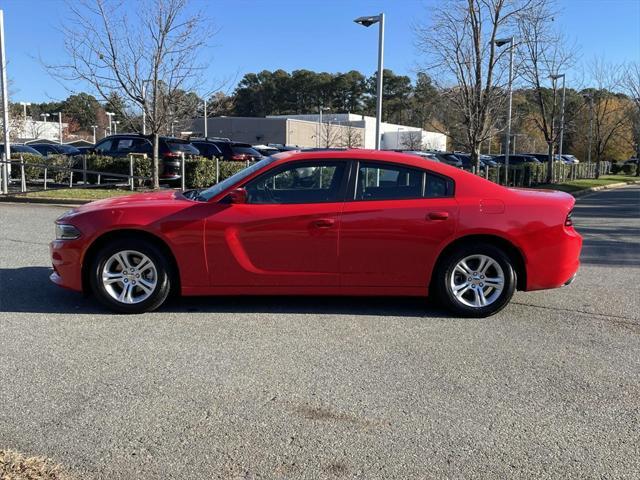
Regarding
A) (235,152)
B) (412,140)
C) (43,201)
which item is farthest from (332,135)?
(43,201)

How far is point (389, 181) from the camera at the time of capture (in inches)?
224

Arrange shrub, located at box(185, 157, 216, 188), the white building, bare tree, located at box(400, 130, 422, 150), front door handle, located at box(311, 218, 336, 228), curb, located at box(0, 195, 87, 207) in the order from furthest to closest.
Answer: the white building < bare tree, located at box(400, 130, 422, 150) < shrub, located at box(185, 157, 216, 188) < curb, located at box(0, 195, 87, 207) < front door handle, located at box(311, 218, 336, 228)

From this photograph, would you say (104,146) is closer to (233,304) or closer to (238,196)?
(233,304)

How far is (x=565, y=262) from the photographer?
5.71m

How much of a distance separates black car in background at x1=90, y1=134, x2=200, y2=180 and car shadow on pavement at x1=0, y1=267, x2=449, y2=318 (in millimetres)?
11817

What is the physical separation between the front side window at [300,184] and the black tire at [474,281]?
4.01ft

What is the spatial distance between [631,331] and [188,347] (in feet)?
13.0

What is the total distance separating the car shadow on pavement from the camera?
5.78m

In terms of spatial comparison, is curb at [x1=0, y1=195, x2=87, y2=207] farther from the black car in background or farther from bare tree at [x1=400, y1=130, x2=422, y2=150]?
bare tree at [x1=400, y1=130, x2=422, y2=150]

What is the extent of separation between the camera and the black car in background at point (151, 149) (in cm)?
1805

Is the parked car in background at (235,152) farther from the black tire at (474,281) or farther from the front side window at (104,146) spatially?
the black tire at (474,281)

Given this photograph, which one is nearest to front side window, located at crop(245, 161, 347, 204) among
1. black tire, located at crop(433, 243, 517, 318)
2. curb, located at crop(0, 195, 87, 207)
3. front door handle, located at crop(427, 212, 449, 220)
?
front door handle, located at crop(427, 212, 449, 220)

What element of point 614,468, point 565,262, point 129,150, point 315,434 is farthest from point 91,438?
point 129,150

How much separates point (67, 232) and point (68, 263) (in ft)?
0.95
